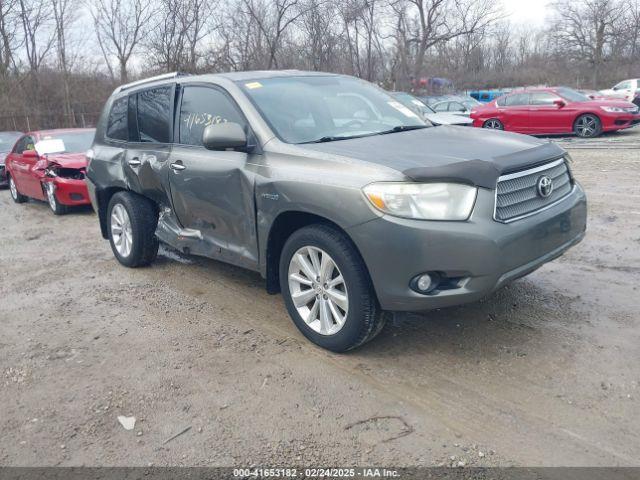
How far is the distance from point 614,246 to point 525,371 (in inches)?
115

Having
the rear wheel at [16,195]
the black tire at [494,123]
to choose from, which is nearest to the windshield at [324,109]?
the rear wheel at [16,195]

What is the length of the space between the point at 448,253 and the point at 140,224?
350 cm

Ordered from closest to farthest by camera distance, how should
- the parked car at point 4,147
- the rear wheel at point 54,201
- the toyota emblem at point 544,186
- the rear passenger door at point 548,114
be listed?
the toyota emblem at point 544,186
the rear wheel at point 54,201
the parked car at point 4,147
the rear passenger door at point 548,114

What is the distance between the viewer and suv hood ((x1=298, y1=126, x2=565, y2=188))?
129 inches

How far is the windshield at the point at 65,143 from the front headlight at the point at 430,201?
8.10 meters

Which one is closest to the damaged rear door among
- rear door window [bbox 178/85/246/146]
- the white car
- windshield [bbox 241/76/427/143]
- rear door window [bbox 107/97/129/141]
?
rear door window [bbox 178/85/246/146]

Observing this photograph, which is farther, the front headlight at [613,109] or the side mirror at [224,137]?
the front headlight at [613,109]

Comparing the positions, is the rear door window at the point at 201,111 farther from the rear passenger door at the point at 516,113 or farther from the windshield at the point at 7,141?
the rear passenger door at the point at 516,113

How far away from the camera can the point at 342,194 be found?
343 centimetres

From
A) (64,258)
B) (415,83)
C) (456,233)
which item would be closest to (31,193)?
(64,258)

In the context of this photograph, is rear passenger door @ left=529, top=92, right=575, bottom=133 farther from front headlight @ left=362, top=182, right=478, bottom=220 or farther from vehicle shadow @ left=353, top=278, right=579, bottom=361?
front headlight @ left=362, top=182, right=478, bottom=220

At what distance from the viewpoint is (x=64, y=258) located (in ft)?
22.2

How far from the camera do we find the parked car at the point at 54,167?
934 cm

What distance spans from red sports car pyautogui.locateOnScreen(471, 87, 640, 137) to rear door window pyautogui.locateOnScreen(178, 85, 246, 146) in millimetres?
13380
